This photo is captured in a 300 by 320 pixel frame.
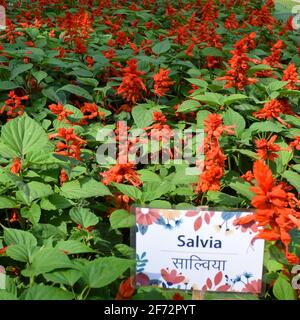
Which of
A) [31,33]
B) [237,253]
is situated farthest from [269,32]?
[237,253]

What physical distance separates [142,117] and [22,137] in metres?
0.76

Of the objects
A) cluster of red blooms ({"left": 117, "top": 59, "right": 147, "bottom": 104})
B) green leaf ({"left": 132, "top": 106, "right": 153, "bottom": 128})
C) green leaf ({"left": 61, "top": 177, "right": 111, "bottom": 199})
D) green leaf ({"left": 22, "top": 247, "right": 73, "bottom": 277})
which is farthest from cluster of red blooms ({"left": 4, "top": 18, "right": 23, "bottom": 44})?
green leaf ({"left": 22, "top": 247, "right": 73, "bottom": 277})

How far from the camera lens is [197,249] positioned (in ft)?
5.00

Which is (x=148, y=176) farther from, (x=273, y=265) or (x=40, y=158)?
(x=273, y=265)

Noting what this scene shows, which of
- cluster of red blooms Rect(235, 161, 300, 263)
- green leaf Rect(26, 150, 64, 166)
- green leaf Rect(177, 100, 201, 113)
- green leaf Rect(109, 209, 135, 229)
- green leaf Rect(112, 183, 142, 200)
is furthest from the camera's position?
green leaf Rect(177, 100, 201, 113)

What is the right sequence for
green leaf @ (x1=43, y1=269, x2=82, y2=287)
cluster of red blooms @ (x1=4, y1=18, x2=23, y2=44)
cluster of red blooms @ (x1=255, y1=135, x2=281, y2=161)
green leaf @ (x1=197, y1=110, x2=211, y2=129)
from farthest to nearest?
cluster of red blooms @ (x1=4, y1=18, x2=23, y2=44)
green leaf @ (x1=197, y1=110, x2=211, y2=129)
cluster of red blooms @ (x1=255, y1=135, x2=281, y2=161)
green leaf @ (x1=43, y1=269, x2=82, y2=287)

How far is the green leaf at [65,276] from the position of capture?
4.72 feet

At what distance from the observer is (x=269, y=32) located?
4680 millimetres

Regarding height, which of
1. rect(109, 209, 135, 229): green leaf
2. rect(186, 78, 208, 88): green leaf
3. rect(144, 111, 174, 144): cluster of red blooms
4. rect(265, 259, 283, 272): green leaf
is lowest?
rect(265, 259, 283, 272): green leaf

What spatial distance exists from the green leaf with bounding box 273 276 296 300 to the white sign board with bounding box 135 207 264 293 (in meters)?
0.06

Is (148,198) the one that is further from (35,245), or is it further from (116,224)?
(35,245)

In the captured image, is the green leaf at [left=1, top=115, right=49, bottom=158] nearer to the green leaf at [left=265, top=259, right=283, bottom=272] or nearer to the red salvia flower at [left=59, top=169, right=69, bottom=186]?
the red salvia flower at [left=59, top=169, right=69, bottom=186]

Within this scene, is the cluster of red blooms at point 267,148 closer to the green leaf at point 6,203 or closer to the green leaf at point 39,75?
the green leaf at point 6,203

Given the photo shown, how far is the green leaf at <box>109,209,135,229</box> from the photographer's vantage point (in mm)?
1763
